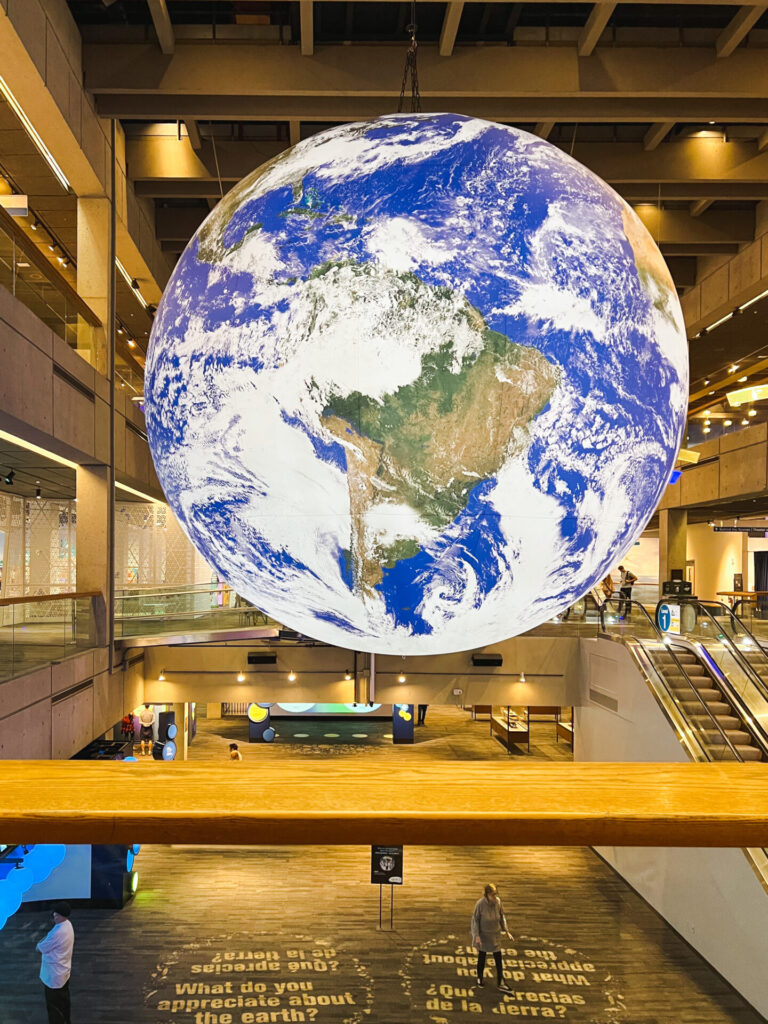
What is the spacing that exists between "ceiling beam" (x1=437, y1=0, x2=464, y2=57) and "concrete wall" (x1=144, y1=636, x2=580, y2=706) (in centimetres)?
1087

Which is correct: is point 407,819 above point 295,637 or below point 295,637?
above

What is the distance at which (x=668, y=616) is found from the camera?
1344cm

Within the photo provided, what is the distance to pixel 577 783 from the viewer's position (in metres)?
2.12

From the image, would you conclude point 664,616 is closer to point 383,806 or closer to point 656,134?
point 656,134

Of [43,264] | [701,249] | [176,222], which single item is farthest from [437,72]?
[701,249]

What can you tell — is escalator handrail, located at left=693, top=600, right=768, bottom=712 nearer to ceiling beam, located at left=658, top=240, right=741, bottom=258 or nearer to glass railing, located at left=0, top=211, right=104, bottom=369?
ceiling beam, located at left=658, top=240, right=741, bottom=258

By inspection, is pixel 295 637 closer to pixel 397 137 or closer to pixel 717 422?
pixel 717 422

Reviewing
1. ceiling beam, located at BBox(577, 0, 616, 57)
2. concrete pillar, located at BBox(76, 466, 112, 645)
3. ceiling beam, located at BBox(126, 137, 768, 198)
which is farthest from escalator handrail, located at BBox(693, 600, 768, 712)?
concrete pillar, located at BBox(76, 466, 112, 645)

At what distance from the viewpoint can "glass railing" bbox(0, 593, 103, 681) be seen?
7746 mm

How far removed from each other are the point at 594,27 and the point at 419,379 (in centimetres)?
832

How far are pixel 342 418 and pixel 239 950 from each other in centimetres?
1010

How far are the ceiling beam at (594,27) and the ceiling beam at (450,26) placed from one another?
1385 mm

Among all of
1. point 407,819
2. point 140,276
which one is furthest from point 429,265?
point 140,276

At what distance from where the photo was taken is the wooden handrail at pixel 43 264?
7.22m
